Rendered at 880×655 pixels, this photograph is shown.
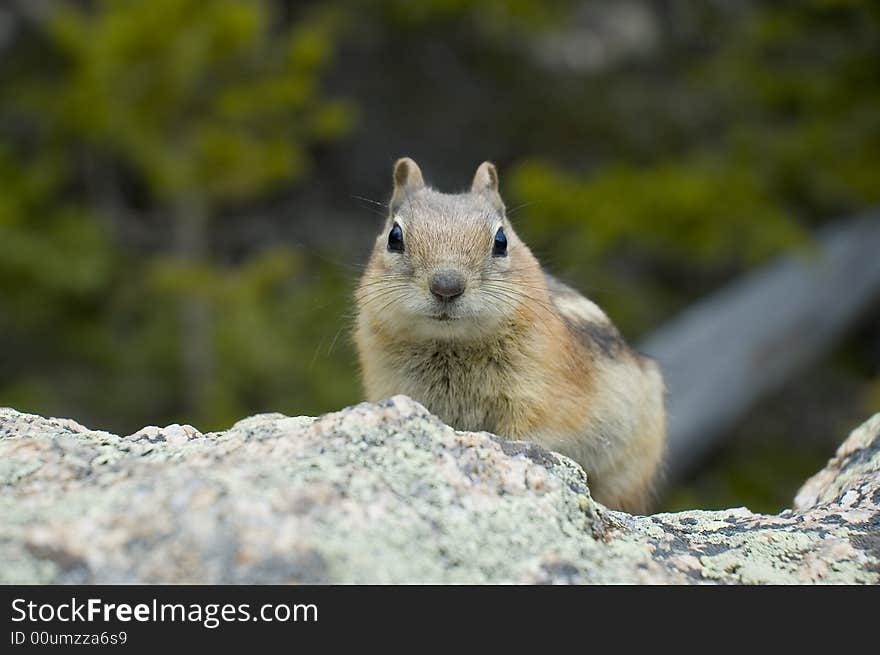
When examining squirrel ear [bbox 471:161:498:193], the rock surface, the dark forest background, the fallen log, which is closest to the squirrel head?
squirrel ear [bbox 471:161:498:193]

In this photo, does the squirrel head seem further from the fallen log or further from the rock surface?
the fallen log

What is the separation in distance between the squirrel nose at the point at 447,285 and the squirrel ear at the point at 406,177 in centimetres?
95

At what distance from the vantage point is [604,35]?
624 inches

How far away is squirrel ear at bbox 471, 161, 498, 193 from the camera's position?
4.28 metres

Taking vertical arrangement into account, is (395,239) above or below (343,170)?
below

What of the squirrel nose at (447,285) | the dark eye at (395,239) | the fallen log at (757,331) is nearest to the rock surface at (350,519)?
the squirrel nose at (447,285)

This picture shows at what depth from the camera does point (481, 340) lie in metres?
3.69

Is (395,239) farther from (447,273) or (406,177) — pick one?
(406,177)

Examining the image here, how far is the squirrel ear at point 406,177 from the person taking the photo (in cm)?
430

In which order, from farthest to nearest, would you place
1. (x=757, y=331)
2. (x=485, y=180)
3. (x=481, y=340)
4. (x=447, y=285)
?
(x=757, y=331) → (x=485, y=180) → (x=481, y=340) → (x=447, y=285)

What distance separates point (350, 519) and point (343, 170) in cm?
1124

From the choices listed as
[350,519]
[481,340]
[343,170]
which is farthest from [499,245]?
[343,170]

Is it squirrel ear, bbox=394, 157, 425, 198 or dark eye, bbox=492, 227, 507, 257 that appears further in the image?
squirrel ear, bbox=394, 157, 425, 198
